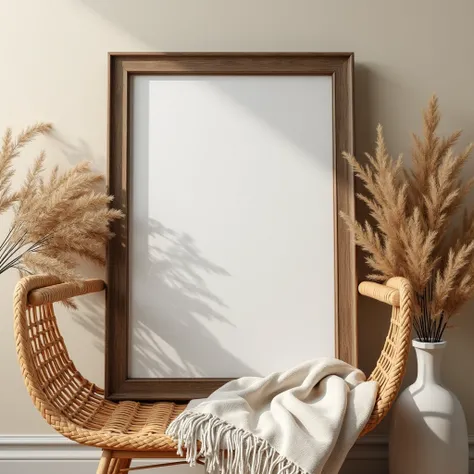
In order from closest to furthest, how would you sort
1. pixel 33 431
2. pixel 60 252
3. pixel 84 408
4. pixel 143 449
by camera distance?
1. pixel 143 449
2. pixel 84 408
3. pixel 60 252
4. pixel 33 431

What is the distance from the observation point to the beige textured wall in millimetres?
1795

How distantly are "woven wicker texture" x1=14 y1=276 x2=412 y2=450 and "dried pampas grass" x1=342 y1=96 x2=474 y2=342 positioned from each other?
0.43 ft

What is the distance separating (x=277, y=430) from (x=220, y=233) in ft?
2.28

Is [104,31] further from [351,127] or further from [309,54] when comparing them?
[351,127]

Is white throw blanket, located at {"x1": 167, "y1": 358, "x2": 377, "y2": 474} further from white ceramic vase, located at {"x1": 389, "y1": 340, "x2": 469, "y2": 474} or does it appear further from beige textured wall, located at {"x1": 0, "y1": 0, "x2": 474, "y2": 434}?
beige textured wall, located at {"x1": 0, "y1": 0, "x2": 474, "y2": 434}

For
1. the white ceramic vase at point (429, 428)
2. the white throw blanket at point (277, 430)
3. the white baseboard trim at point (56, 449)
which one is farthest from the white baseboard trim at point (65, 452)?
the white throw blanket at point (277, 430)

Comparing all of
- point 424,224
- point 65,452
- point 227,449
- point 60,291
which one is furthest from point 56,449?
point 424,224

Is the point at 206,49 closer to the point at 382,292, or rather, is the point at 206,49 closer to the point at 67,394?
the point at 382,292

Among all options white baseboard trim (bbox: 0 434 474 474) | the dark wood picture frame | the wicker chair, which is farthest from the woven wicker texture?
white baseboard trim (bbox: 0 434 474 474)

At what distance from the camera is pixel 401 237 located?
158 centimetres

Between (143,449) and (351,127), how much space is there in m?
1.14

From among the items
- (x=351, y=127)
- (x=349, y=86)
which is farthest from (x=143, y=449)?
(x=349, y=86)

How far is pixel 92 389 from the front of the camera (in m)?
1.62

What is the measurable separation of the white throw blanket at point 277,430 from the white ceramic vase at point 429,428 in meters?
0.24
